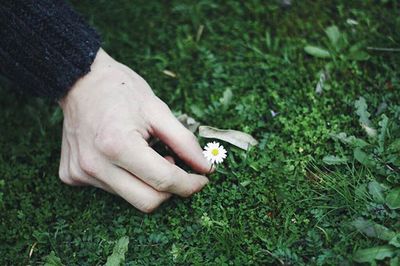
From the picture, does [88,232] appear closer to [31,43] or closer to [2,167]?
[2,167]

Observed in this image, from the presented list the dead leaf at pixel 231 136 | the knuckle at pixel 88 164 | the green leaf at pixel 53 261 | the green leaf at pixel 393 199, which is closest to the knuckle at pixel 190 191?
the dead leaf at pixel 231 136

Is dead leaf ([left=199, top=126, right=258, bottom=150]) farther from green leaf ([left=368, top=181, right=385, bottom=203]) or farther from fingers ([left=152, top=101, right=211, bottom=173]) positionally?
green leaf ([left=368, top=181, right=385, bottom=203])

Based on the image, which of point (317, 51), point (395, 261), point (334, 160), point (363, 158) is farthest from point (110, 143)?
point (317, 51)

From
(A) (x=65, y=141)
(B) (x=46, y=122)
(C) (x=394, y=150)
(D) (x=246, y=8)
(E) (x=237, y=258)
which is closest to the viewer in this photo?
(E) (x=237, y=258)

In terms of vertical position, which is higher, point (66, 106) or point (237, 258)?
point (66, 106)

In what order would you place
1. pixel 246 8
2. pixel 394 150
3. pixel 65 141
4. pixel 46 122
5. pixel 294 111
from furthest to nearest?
1. pixel 246 8
2. pixel 46 122
3. pixel 294 111
4. pixel 65 141
5. pixel 394 150

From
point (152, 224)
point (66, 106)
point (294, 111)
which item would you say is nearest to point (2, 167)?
point (66, 106)

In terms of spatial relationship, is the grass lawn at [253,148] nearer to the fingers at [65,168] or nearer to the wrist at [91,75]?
the fingers at [65,168]

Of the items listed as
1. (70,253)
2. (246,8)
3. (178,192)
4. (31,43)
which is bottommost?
(70,253)
